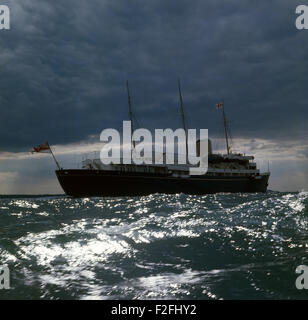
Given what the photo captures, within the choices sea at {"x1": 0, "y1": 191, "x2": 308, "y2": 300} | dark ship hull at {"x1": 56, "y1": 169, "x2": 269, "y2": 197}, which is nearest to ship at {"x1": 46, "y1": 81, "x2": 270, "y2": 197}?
dark ship hull at {"x1": 56, "y1": 169, "x2": 269, "y2": 197}

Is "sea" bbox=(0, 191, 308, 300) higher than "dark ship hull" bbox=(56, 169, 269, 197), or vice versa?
"dark ship hull" bbox=(56, 169, 269, 197)

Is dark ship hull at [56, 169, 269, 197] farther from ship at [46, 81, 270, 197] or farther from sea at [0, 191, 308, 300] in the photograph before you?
sea at [0, 191, 308, 300]

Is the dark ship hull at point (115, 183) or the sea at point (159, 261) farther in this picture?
the dark ship hull at point (115, 183)

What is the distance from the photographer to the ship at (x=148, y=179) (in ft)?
138

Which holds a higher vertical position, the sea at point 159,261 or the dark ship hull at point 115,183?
the dark ship hull at point 115,183

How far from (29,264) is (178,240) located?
15.5 ft

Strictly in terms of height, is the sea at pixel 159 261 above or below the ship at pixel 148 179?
below

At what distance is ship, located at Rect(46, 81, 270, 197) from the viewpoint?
42094 mm

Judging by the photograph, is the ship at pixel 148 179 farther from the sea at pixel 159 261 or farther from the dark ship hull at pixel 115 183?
the sea at pixel 159 261

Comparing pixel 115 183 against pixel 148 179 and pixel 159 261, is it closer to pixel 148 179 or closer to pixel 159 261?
pixel 148 179

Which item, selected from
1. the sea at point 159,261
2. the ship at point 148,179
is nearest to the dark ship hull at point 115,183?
the ship at point 148,179

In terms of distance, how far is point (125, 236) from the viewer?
1045 centimetres
